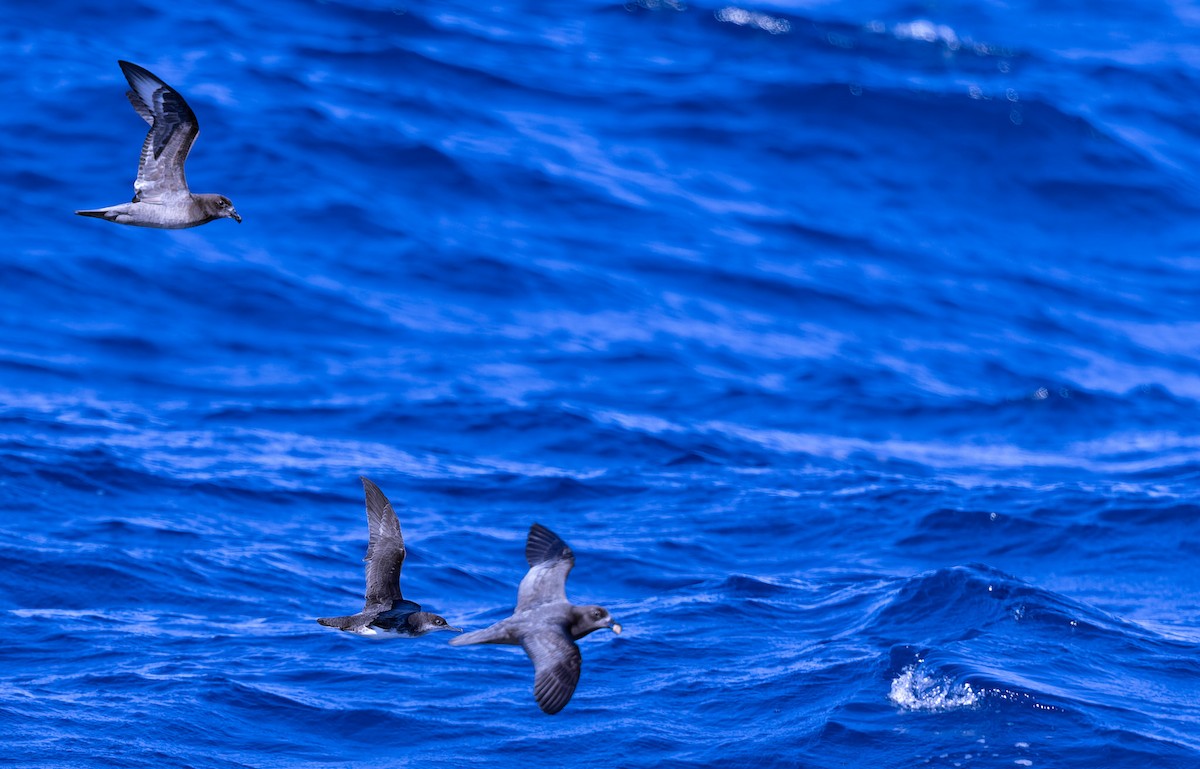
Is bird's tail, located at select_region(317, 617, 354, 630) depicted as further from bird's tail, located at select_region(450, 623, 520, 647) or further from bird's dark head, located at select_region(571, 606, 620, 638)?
bird's dark head, located at select_region(571, 606, 620, 638)

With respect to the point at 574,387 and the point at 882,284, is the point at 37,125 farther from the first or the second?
the point at 882,284

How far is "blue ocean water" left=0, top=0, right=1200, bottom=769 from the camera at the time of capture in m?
14.4

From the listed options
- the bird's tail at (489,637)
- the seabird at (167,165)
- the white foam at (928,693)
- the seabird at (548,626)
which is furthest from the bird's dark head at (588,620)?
the white foam at (928,693)

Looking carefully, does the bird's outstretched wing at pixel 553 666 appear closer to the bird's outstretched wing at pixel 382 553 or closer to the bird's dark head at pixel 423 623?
the bird's dark head at pixel 423 623

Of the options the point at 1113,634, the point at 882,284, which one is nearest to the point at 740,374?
the point at 882,284

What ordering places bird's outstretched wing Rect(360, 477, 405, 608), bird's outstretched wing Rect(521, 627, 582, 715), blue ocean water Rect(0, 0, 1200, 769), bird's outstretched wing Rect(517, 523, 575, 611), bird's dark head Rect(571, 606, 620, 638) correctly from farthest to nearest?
blue ocean water Rect(0, 0, 1200, 769) → bird's outstretched wing Rect(360, 477, 405, 608) → bird's outstretched wing Rect(517, 523, 575, 611) → bird's dark head Rect(571, 606, 620, 638) → bird's outstretched wing Rect(521, 627, 582, 715)

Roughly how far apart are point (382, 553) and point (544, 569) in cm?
156

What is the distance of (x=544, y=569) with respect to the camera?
408 inches

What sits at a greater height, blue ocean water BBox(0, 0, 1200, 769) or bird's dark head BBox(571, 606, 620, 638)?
bird's dark head BBox(571, 606, 620, 638)

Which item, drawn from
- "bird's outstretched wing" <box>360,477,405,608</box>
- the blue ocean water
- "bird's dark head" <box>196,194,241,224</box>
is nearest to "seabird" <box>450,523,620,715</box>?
"bird's outstretched wing" <box>360,477,405,608</box>

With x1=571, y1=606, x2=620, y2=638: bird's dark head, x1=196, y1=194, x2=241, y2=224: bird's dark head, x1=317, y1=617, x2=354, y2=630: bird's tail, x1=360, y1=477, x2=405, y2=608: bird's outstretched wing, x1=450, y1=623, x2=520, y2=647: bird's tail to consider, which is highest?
x1=196, y1=194, x2=241, y2=224: bird's dark head

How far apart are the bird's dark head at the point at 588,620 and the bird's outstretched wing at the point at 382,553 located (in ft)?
6.19

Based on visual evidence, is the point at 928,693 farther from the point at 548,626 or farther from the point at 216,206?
the point at 216,206

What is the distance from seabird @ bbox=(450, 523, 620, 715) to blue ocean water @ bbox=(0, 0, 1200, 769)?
3.59 m
